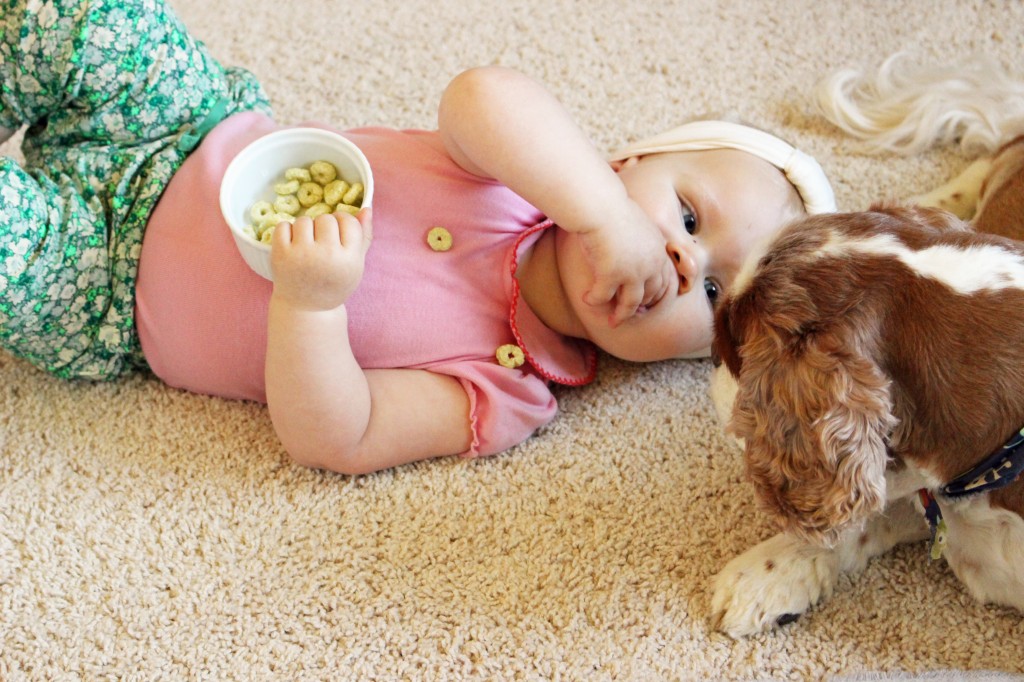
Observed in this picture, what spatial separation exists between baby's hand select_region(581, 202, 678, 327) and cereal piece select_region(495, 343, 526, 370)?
19 centimetres

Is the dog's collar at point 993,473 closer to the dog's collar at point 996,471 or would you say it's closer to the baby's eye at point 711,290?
the dog's collar at point 996,471

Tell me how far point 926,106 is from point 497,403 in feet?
4.38

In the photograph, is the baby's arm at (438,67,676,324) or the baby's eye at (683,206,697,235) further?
the baby's eye at (683,206,697,235)

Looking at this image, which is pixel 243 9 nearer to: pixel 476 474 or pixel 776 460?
pixel 476 474

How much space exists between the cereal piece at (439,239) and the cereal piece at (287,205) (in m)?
0.27

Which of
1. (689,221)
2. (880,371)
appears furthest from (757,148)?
(880,371)

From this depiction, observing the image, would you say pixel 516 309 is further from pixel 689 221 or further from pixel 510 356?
pixel 689 221

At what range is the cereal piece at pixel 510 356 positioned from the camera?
1.83 m

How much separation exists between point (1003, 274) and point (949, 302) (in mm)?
90

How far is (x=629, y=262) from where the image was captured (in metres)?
1.66

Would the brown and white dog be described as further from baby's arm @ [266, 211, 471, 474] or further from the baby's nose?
baby's arm @ [266, 211, 471, 474]

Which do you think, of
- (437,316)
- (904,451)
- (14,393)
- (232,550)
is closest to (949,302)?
(904,451)

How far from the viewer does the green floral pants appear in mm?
1744

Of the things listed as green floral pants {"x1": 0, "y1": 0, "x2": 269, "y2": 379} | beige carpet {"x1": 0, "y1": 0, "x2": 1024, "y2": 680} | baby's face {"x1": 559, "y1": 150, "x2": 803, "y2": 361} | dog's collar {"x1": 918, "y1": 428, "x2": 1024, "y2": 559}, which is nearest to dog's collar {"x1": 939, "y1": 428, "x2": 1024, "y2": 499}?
dog's collar {"x1": 918, "y1": 428, "x2": 1024, "y2": 559}
